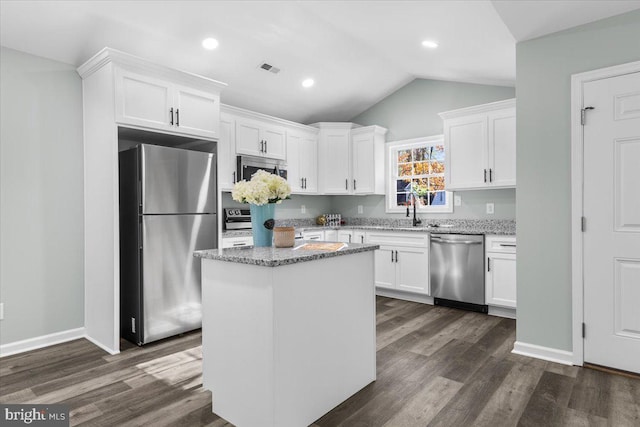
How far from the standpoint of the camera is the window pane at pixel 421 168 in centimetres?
523

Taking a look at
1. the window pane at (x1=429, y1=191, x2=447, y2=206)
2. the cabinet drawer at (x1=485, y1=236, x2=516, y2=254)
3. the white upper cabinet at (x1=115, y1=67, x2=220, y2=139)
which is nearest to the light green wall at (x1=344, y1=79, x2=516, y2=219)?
the window pane at (x1=429, y1=191, x2=447, y2=206)

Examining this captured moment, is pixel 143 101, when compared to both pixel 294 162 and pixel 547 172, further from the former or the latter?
pixel 547 172

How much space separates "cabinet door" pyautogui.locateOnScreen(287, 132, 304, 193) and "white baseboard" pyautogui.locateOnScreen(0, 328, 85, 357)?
2.93 m

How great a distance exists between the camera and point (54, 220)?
127 inches

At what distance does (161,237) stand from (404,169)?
356 cm

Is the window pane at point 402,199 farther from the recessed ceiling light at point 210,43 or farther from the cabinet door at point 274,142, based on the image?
the recessed ceiling light at point 210,43

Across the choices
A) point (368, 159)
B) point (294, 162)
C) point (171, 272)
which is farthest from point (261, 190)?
point (368, 159)

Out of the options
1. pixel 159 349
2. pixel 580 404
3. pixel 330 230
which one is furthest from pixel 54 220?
pixel 580 404

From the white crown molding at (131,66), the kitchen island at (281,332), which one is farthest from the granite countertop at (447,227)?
the kitchen island at (281,332)

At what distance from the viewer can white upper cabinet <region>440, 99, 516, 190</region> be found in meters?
4.07

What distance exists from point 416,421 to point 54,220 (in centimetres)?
327

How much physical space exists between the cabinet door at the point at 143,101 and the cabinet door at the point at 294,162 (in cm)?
200

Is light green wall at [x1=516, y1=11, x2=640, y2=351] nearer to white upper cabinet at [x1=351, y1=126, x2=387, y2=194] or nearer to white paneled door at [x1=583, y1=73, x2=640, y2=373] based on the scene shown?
white paneled door at [x1=583, y1=73, x2=640, y2=373]

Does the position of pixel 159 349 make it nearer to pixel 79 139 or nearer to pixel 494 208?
pixel 79 139
